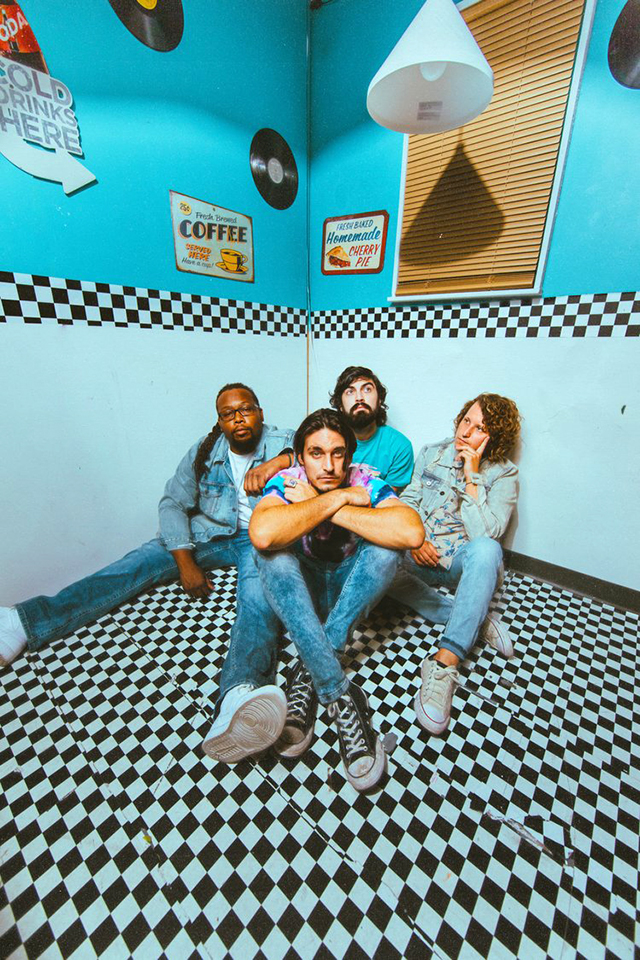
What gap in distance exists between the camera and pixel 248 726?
96 centimetres

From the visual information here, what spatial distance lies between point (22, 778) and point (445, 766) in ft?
3.63

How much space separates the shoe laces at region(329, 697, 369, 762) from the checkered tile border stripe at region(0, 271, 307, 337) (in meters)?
1.68

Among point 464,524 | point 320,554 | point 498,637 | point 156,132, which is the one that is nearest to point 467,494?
point 464,524

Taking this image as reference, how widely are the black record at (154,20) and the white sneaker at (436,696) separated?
2.55 m

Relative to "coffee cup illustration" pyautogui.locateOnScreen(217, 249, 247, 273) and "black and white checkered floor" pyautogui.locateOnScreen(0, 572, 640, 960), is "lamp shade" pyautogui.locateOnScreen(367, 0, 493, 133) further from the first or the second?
"black and white checkered floor" pyautogui.locateOnScreen(0, 572, 640, 960)

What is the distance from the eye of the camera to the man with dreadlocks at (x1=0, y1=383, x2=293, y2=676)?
159 cm

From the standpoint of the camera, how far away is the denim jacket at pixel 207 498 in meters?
1.71

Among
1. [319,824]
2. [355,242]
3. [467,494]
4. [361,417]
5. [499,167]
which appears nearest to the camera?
[319,824]

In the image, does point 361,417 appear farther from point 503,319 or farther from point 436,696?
point 436,696

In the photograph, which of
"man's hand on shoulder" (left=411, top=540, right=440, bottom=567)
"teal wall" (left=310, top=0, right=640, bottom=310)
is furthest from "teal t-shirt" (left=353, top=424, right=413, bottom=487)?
"teal wall" (left=310, top=0, right=640, bottom=310)

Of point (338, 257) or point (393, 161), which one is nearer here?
point (393, 161)

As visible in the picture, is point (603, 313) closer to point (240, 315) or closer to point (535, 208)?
point (535, 208)

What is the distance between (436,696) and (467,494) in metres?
0.74

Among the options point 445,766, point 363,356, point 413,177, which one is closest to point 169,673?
point 445,766
